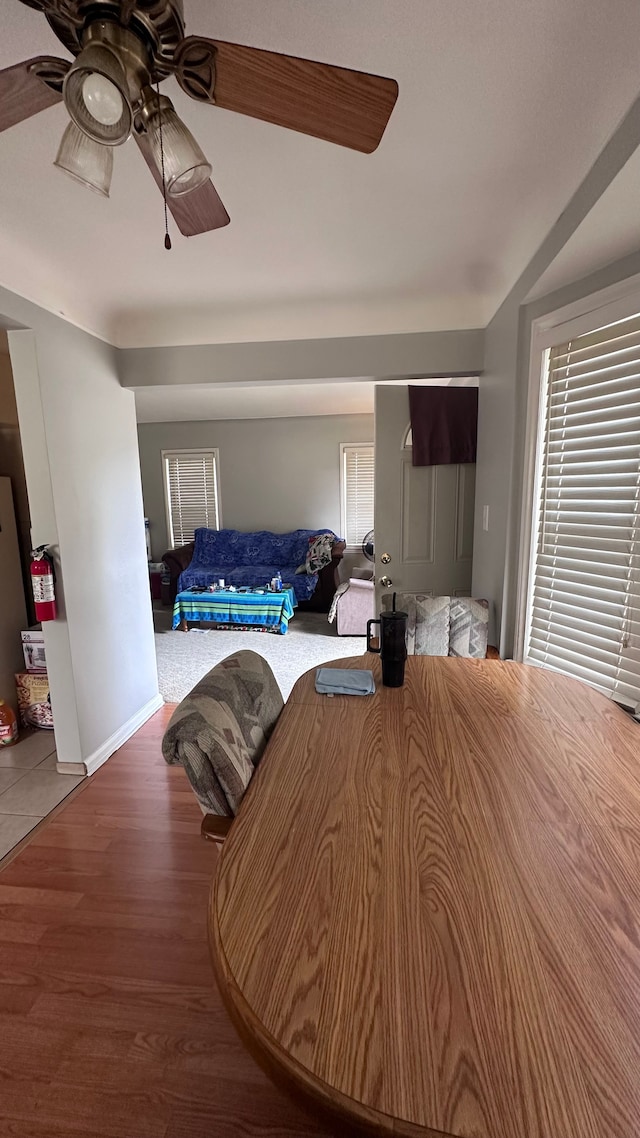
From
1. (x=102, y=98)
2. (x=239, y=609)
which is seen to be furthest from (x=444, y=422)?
(x=239, y=609)

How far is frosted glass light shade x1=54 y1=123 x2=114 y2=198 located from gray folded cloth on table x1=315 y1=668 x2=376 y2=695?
137 cm

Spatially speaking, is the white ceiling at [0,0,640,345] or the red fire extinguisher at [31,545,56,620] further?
the red fire extinguisher at [31,545,56,620]

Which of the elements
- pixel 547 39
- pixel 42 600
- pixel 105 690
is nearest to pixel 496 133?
pixel 547 39

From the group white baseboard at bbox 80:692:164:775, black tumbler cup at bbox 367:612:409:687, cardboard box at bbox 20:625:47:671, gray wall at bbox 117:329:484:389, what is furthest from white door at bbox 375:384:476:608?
cardboard box at bbox 20:625:47:671

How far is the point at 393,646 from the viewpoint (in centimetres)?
145

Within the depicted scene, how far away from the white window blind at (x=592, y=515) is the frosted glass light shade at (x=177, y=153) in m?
1.45

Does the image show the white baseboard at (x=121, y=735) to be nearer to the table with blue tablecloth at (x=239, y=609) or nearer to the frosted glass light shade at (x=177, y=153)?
the table with blue tablecloth at (x=239, y=609)

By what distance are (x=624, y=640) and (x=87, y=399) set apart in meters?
2.67

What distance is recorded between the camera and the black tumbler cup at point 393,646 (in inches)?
55.9

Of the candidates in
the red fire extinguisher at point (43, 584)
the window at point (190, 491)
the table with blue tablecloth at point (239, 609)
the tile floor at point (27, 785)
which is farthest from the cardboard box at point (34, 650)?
the window at point (190, 491)

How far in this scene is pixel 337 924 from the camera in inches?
26.1

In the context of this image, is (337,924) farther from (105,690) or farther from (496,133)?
(105,690)

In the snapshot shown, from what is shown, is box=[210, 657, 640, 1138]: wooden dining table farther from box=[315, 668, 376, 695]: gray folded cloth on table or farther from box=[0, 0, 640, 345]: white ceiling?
box=[0, 0, 640, 345]: white ceiling

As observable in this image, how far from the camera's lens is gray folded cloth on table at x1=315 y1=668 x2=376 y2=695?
1.42 metres
